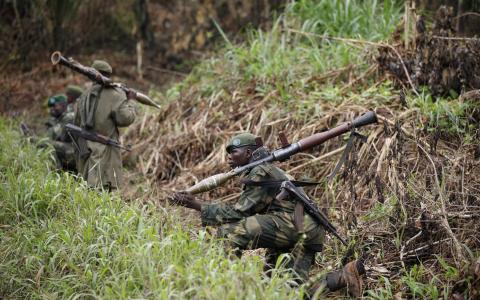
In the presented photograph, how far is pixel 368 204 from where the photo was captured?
6449 millimetres

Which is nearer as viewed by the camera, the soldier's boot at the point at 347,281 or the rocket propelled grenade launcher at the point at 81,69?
the soldier's boot at the point at 347,281

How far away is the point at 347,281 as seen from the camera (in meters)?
4.99

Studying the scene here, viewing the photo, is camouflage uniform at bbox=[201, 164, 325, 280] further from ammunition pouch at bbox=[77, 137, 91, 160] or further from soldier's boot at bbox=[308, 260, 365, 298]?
ammunition pouch at bbox=[77, 137, 91, 160]

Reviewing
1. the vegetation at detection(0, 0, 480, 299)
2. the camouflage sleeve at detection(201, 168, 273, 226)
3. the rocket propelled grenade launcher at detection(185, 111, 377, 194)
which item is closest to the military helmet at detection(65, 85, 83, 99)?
the vegetation at detection(0, 0, 480, 299)

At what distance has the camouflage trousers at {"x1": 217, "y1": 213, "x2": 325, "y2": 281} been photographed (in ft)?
16.1

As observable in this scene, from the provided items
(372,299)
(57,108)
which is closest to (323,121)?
(372,299)

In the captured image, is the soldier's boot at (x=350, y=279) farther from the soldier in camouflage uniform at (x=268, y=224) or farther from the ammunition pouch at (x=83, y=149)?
the ammunition pouch at (x=83, y=149)

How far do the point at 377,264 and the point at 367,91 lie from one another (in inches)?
110

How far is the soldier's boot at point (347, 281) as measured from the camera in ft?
16.3

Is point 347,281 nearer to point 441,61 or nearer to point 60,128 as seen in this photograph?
point 441,61

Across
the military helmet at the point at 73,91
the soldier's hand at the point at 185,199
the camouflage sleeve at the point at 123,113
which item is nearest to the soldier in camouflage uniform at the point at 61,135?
the military helmet at the point at 73,91

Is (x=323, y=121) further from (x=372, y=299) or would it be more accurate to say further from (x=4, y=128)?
(x=4, y=128)

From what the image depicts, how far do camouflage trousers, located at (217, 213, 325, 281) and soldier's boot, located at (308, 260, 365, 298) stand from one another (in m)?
0.17

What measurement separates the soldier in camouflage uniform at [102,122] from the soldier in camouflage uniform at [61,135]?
935mm
